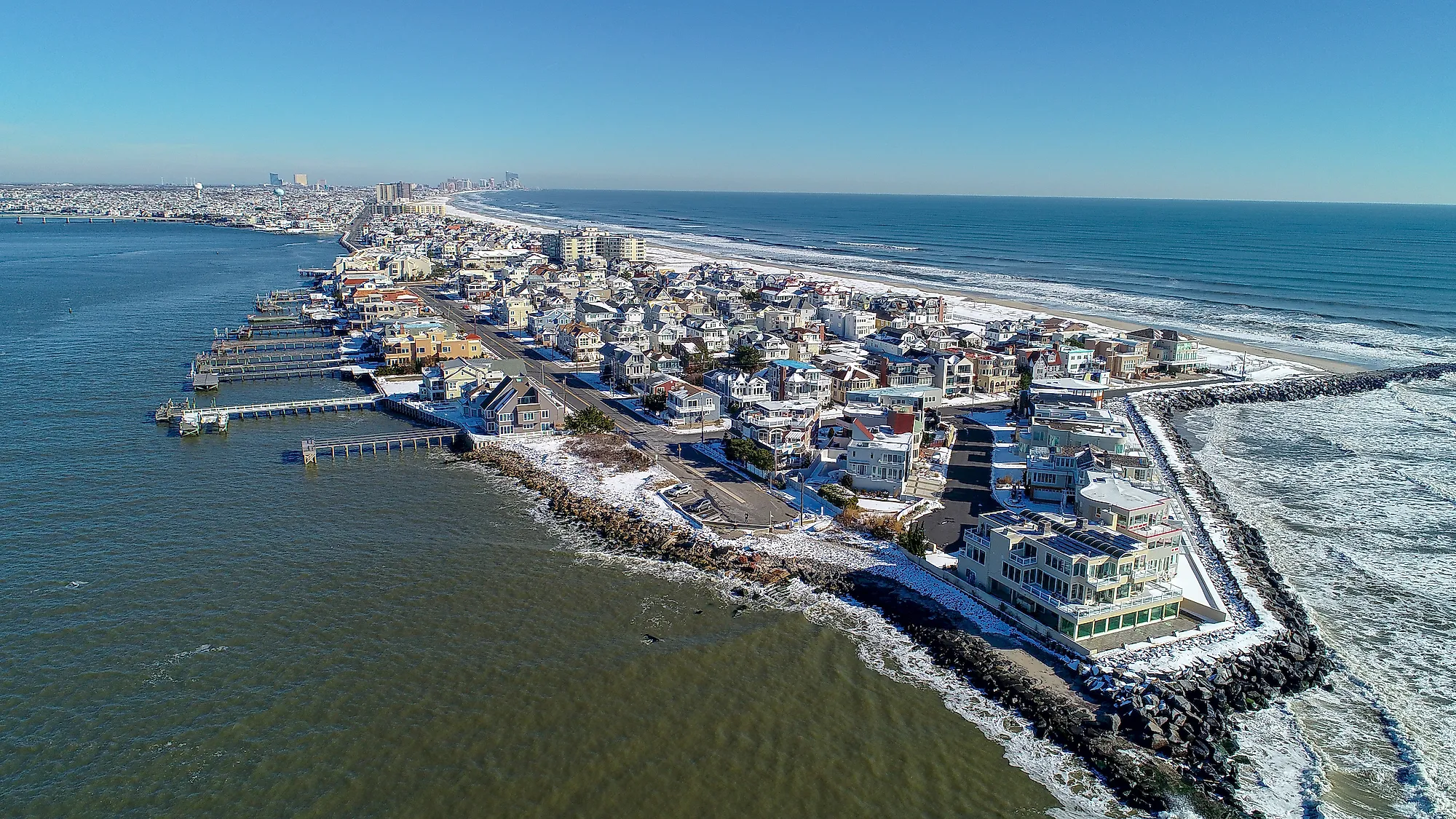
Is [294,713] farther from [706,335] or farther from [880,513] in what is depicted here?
[706,335]

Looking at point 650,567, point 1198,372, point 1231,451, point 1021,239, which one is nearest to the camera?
point 650,567

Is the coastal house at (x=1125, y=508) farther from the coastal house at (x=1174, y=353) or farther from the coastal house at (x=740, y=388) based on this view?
the coastal house at (x=1174, y=353)

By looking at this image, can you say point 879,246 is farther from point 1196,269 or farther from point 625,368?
point 625,368

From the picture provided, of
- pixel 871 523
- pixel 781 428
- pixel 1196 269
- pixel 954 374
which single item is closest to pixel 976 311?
pixel 954 374

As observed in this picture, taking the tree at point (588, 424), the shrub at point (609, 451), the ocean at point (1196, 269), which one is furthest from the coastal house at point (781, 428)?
the ocean at point (1196, 269)

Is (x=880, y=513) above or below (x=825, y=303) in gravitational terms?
below

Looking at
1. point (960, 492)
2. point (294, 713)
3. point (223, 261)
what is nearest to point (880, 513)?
point (960, 492)

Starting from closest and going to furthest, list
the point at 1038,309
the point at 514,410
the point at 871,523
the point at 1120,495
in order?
the point at 1120,495 < the point at 871,523 < the point at 514,410 < the point at 1038,309
